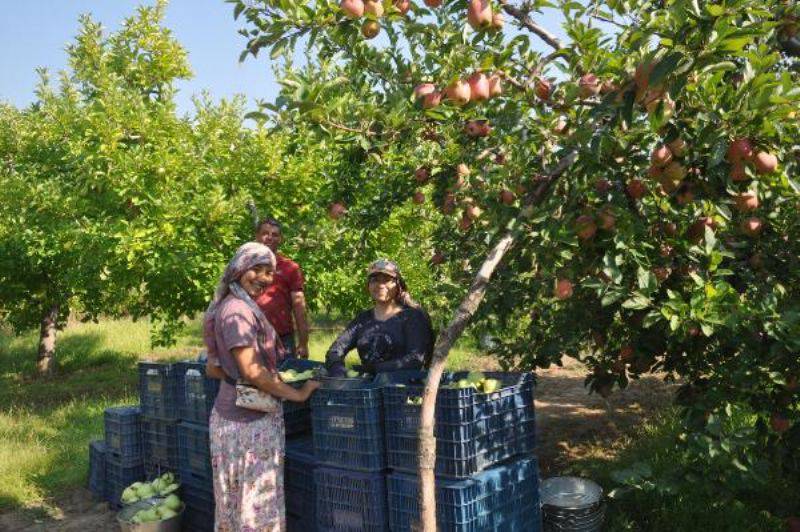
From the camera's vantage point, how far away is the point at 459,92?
2.72m

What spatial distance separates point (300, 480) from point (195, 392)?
40.6 inches

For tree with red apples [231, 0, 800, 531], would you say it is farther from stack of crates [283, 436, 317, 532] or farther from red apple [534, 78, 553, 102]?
stack of crates [283, 436, 317, 532]

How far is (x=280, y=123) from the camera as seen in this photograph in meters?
2.92

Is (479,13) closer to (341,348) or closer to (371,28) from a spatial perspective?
(371,28)

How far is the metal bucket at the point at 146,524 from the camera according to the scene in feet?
13.3

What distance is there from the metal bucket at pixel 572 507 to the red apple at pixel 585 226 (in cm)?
156

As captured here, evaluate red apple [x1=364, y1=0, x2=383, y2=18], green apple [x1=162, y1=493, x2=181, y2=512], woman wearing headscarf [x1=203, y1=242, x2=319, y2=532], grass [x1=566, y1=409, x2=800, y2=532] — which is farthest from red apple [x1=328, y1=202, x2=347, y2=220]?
grass [x1=566, y1=409, x2=800, y2=532]

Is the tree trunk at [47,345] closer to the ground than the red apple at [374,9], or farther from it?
closer to the ground

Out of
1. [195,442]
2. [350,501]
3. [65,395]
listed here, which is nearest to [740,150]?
[350,501]

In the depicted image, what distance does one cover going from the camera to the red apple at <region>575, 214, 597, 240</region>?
286cm

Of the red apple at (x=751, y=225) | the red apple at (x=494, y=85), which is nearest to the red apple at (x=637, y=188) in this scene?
the red apple at (x=751, y=225)

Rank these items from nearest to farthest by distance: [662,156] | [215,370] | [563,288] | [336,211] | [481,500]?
1. [662,156]
2. [481,500]
3. [563,288]
4. [215,370]
5. [336,211]

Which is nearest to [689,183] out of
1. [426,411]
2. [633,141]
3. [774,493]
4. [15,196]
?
[633,141]

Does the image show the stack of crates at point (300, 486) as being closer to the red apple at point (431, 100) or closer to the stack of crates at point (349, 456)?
the stack of crates at point (349, 456)
